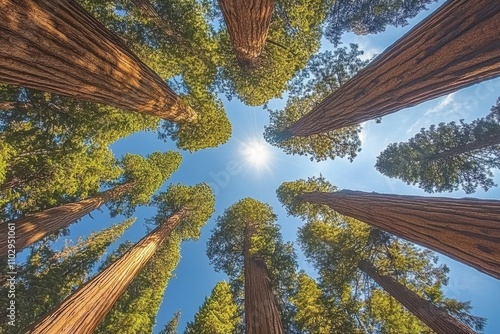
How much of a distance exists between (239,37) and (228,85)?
4849 mm

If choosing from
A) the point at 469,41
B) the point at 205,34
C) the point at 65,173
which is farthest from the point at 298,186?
the point at 469,41

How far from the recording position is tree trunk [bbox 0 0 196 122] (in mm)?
2357

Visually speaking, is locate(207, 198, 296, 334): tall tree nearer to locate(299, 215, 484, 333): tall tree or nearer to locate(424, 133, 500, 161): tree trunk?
locate(299, 215, 484, 333): tall tree

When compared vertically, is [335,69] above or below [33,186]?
above

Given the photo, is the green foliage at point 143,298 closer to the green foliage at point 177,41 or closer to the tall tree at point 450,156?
the green foliage at point 177,41

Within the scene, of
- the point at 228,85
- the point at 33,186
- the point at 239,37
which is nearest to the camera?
the point at 239,37

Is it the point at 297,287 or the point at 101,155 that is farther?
the point at 101,155

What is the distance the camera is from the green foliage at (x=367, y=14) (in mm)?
9875

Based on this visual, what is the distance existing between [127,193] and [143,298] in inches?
294

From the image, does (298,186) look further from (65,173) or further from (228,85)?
(65,173)

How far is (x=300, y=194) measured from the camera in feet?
54.3

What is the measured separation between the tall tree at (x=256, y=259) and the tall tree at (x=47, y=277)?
19.7 feet

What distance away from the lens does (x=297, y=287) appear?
9344mm

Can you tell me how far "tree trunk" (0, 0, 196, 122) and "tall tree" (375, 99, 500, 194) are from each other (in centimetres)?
1313
